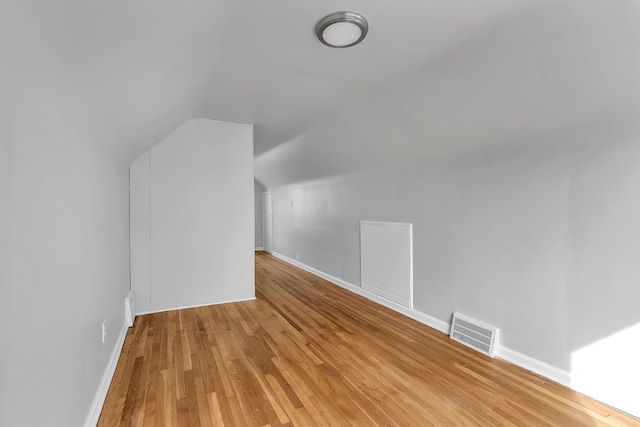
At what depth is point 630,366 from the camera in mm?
1945

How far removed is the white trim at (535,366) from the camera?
2262mm

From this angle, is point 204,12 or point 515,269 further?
point 515,269

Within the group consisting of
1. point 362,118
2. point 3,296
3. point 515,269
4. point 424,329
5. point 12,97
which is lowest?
point 424,329

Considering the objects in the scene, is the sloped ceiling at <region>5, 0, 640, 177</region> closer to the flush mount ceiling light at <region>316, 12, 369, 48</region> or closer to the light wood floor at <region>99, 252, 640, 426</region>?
the flush mount ceiling light at <region>316, 12, 369, 48</region>

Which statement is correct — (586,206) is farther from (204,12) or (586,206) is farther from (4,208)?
(4,208)

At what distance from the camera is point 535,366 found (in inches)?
95.3

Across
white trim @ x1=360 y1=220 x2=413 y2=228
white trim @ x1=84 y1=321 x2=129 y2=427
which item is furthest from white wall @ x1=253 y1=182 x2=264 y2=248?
A: white trim @ x1=84 y1=321 x2=129 y2=427

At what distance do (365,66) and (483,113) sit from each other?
1.00 meters

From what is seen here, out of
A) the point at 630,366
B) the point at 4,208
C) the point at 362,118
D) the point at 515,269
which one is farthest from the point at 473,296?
the point at 4,208

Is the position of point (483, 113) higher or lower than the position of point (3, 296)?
higher

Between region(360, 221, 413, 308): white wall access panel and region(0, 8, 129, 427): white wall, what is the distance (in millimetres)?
2973

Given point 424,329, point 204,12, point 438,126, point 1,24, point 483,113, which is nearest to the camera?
point 1,24

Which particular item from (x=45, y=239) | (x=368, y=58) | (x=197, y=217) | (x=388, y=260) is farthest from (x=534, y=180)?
(x=197, y=217)

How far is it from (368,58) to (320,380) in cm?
241
